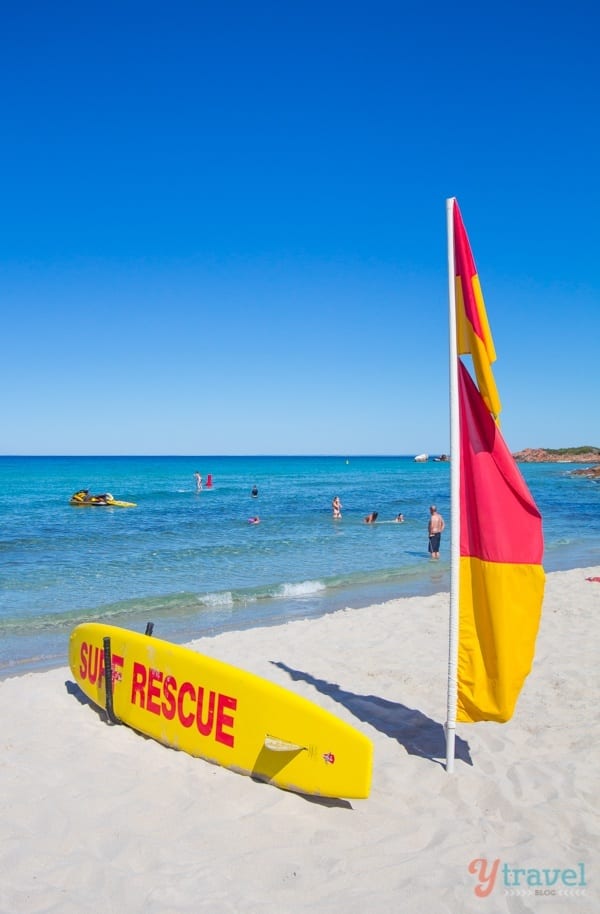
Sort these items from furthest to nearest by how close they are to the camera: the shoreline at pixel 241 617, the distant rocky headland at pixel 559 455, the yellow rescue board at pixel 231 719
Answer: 1. the distant rocky headland at pixel 559 455
2. the shoreline at pixel 241 617
3. the yellow rescue board at pixel 231 719

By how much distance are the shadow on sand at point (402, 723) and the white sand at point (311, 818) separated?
2 centimetres

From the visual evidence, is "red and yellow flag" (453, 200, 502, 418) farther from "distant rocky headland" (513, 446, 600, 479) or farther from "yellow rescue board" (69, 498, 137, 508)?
"distant rocky headland" (513, 446, 600, 479)

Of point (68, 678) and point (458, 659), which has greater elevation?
point (458, 659)

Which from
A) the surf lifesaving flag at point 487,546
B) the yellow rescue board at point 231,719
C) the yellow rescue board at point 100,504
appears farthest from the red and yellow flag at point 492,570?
the yellow rescue board at point 100,504

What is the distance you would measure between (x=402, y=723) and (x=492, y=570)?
7.91 ft

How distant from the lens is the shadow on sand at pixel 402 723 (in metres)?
5.77

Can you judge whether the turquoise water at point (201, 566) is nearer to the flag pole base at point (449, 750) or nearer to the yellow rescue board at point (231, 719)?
the yellow rescue board at point (231, 719)

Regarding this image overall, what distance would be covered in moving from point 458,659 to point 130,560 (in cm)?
1628

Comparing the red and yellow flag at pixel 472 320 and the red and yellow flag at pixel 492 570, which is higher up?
the red and yellow flag at pixel 472 320

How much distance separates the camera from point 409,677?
7.89 metres

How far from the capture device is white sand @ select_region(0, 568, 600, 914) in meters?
3.80

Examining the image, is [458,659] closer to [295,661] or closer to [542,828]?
[542,828]

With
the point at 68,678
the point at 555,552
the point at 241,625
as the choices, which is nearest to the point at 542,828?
the point at 68,678

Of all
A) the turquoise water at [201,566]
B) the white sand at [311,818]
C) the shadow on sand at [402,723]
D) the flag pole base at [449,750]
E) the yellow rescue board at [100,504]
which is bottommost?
the turquoise water at [201,566]
